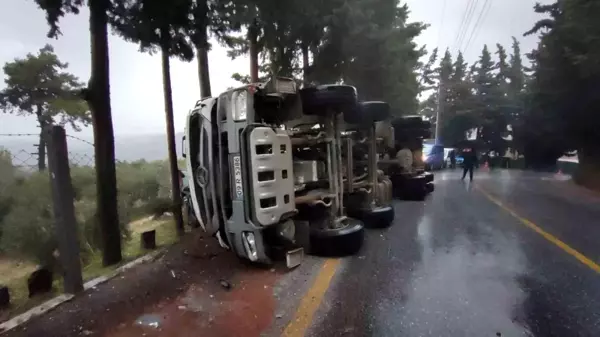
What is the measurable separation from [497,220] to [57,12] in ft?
25.8

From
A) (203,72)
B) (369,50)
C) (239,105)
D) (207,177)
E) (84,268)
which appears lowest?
(84,268)

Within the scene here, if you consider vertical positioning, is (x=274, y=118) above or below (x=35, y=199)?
above

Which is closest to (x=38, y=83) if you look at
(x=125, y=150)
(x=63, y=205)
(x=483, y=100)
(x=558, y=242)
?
(x=125, y=150)

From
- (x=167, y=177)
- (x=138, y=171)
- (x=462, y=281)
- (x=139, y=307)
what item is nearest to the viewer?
(x=139, y=307)

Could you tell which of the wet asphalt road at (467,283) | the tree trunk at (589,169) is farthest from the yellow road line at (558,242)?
the tree trunk at (589,169)

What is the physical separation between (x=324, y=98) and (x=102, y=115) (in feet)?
9.90

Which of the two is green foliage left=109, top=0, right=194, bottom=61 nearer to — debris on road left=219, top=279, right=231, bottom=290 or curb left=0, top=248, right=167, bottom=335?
curb left=0, top=248, right=167, bottom=335

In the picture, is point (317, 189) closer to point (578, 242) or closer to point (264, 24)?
point (578, 242)

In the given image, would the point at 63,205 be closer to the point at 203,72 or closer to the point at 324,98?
the point at 324,98

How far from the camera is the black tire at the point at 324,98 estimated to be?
5.13m

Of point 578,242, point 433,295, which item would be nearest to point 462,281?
point 433,295

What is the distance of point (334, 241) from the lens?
17.1ft

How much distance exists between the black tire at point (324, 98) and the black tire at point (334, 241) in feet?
5.00

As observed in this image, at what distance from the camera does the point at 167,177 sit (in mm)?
12211
